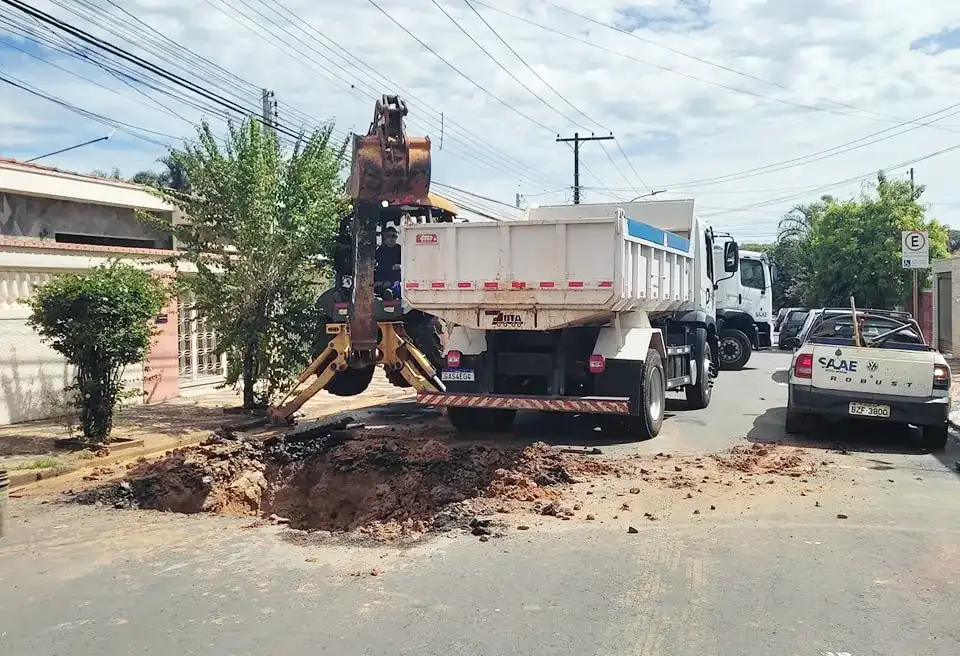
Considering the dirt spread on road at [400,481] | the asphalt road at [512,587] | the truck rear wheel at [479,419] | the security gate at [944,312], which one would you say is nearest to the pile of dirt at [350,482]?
the dirt spread on road at [400,481]

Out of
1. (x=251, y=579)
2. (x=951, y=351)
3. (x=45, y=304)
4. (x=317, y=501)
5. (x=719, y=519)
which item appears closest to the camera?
(x=251, y=579)

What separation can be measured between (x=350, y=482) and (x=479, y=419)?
3486 mm

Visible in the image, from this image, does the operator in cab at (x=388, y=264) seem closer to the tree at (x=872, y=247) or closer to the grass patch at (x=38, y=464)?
the grass patch at (x=38, y=464)

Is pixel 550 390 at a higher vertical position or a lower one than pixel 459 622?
higher

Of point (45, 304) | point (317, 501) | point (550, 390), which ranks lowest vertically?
point (317, 501)

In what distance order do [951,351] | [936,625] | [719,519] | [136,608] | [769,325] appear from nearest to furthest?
[936,625] → [136,608] → [719,519] → [769,325] → [951,351]

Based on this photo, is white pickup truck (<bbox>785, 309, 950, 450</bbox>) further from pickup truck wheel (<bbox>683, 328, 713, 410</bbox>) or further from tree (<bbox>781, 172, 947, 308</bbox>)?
tree (<bbox>781, 172, 947, 308</bbox>)

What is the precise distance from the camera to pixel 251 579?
556 centimetres

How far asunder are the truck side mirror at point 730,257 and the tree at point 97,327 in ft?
34.9

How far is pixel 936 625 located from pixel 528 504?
3.43 metres

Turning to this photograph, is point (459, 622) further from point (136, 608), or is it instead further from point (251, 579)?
point (136, 608)

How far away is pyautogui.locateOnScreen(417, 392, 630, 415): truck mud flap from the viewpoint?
1043 centimetres

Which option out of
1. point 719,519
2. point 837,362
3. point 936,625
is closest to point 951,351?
point 837,362

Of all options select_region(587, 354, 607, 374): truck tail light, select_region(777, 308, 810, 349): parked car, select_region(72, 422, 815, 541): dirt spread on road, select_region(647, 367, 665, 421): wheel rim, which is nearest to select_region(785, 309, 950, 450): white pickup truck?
select_region(72, 422, 815, 541): dirt spread on road
